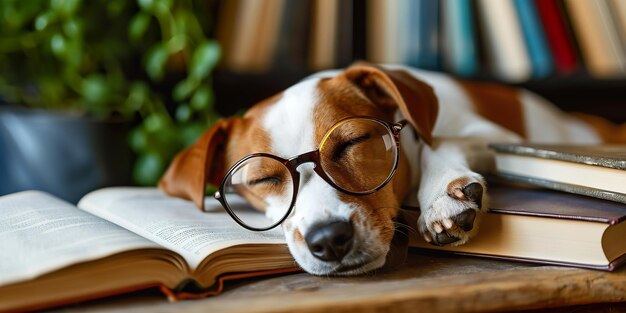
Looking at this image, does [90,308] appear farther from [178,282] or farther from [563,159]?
[563,159]

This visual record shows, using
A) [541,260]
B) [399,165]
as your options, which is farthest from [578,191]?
[399,165]

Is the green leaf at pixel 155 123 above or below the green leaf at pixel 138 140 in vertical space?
above

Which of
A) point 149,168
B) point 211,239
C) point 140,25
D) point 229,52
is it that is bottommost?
point 149,168

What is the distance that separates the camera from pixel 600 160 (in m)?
0.97

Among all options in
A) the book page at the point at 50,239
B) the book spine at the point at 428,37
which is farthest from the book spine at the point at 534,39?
the book page at the point at 50,239

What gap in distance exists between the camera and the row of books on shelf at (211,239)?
79 cm

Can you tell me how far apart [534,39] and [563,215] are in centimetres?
111

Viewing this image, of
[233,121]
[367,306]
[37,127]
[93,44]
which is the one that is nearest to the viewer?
[367,306]

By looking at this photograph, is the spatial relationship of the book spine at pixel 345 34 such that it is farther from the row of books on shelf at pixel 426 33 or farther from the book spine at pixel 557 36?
the book spine at pixel 557 36

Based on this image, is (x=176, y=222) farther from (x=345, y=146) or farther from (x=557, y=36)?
(x=557, y=36)

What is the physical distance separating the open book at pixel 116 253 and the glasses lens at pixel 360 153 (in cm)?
15

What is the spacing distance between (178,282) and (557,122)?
133 cm

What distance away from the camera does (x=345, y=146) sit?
1.07 metres

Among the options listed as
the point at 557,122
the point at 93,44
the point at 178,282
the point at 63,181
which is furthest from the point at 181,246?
the point at 557,122
